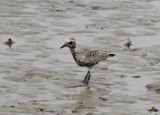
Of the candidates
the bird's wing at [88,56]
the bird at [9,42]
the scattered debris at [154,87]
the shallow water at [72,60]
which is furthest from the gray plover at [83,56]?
the bird at [9,42]

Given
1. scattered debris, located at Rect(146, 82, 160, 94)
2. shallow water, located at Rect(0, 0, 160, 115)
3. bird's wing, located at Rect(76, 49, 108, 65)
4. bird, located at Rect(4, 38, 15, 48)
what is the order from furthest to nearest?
bird, located at Rect(4, 38, 15, 48) < bird's wing, located at Rect(76, 49, 108, 65) < scattered debris, located at Rect(146, 82, 160, 94) < shallow water, located at Rect(0, 0, 160, 115)

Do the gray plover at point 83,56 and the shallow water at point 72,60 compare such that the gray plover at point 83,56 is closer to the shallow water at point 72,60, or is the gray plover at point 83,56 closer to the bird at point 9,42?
the shallow water at point 72,60

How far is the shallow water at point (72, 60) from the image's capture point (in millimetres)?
11055

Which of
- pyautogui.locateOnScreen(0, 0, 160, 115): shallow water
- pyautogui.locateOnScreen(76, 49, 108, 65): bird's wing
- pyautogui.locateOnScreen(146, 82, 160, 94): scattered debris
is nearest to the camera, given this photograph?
pyautogui.locateOnScreen(0, 0, 160, 115): shallow water

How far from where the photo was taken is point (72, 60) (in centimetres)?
1430

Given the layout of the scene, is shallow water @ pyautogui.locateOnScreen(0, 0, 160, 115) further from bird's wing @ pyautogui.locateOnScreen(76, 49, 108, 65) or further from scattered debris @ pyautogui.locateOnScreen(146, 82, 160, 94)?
bird's wing @ pyautogui.locateOnScreen(76, 49, 108, 65)

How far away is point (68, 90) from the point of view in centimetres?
1193

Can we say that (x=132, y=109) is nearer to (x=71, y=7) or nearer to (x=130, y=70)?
(x=130, y=70)

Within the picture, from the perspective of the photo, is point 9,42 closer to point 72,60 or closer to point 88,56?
point 72,60

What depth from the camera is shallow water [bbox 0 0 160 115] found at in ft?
36.3

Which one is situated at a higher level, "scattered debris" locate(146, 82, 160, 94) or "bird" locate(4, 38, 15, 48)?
"bird" locate(4, 38, 15, 48)

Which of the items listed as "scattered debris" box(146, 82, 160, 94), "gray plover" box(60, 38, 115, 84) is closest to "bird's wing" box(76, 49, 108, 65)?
"gray plover" box(60, 38, 115, 84)

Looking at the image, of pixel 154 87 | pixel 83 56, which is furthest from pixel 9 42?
pixel 154 87

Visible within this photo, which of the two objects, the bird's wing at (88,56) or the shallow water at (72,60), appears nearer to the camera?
the shallow water at (72,60)
